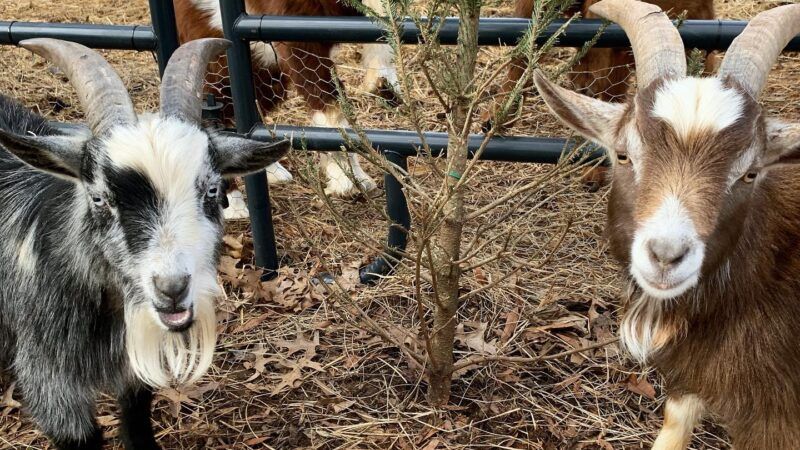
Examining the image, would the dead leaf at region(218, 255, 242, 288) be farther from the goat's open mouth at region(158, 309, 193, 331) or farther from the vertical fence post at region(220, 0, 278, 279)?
the goat's open mouth at region(158, 309, 193, 331)

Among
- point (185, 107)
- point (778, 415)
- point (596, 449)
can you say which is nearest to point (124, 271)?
point (185, 107)

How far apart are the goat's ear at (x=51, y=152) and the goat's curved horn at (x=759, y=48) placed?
7.19 ft

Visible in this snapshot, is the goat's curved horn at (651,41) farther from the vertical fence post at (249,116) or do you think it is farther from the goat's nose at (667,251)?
the vertical fence post at (249,116)

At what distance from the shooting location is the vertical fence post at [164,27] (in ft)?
12.0

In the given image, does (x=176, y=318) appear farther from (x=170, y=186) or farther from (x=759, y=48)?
(x=759, y=48)

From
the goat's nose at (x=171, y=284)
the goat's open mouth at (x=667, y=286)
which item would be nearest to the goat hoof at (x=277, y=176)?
the goat's nose at (x=171, y=284)

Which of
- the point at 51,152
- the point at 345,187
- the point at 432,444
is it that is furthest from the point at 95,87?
the point at 345,187

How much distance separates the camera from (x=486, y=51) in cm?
639

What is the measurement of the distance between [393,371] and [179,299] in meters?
1.45

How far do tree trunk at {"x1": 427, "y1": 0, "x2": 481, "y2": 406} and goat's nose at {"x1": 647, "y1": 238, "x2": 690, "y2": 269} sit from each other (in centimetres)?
68

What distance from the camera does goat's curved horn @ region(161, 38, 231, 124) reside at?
2678 mm

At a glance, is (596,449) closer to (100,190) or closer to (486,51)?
(100,190)

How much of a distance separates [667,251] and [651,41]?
2.89 ft

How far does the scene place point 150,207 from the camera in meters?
2.34
